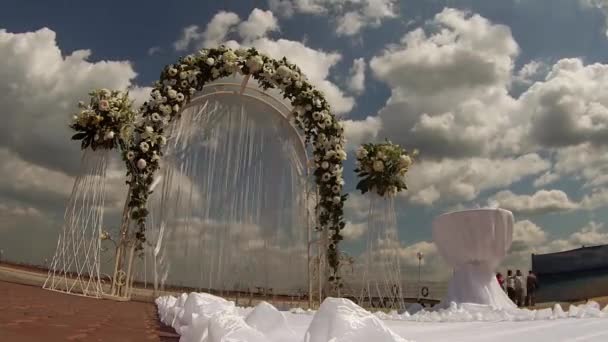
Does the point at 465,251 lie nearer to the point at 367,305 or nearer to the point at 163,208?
the point at 367,305

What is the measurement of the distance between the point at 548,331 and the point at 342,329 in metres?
1.09

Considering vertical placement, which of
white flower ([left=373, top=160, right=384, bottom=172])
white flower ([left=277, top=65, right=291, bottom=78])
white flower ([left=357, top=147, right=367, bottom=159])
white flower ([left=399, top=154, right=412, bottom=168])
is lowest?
white flower ([left=373, top=160, right=384, bottom=172])

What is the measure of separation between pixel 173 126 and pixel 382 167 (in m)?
3.87

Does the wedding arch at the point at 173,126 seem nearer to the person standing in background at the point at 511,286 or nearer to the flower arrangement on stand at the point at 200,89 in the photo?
the flower arrangement on stand at the point at 200,89

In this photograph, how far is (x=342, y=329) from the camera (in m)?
1.11

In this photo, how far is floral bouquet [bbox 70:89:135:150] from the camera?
8.05 metres

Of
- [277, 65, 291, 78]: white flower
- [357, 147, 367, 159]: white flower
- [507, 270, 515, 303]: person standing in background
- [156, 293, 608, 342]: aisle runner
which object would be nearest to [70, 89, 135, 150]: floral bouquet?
[277, 65, 291, 78]: white flower

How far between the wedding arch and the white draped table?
300 cm

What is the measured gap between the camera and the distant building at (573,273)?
1370 centimetres

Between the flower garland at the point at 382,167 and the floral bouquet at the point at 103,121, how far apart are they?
14.0ft

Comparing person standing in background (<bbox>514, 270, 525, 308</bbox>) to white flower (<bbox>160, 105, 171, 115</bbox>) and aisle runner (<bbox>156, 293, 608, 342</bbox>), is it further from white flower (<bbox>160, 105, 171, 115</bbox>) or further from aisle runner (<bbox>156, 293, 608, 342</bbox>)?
aisle runner (<bbox>156, 293, 608, 342</bbox>)

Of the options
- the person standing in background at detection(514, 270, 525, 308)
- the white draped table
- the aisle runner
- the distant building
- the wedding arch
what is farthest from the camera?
the distant building

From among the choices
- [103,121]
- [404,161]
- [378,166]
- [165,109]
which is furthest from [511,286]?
[103,121]

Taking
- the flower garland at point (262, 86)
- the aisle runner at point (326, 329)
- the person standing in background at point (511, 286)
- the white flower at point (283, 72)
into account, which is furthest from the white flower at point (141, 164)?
the person standing in background at point (511, 286)
